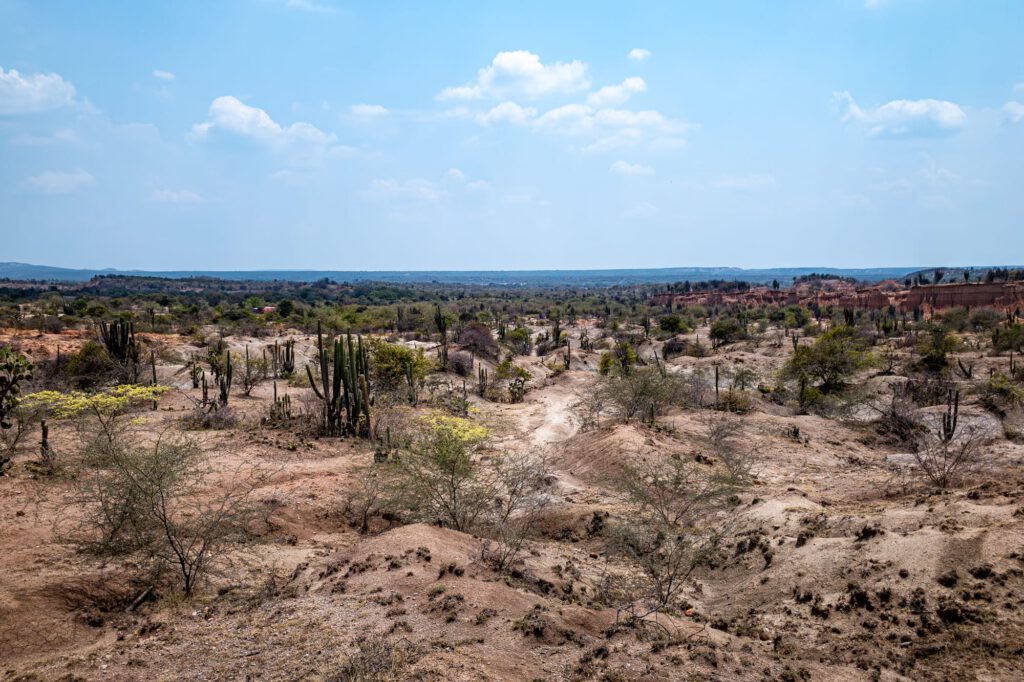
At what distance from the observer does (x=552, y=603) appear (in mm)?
11562

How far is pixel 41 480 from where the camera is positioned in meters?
17.1

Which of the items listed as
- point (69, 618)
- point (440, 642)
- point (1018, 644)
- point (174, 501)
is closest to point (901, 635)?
point (1018, 644)

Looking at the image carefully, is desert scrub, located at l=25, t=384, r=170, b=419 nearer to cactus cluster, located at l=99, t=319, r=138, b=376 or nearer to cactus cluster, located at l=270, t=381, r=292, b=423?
cactus cluster, located at l=270, t=381, r=292, b=423

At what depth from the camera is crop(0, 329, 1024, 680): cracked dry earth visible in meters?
9.30

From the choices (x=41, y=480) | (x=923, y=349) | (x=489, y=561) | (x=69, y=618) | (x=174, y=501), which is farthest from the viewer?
(x=923, y=349)

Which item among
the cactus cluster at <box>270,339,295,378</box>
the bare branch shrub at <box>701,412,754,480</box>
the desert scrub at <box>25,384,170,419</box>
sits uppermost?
the desert scrub at <box>25,384,170,419</box>

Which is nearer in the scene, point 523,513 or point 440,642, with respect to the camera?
point 440,642

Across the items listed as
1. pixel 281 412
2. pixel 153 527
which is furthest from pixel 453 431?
pixel 281 412

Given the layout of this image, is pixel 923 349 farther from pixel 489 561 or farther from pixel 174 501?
pixel 174 501

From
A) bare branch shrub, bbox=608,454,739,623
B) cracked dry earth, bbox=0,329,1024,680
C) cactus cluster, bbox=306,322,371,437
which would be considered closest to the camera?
cracked dry earth, bbox=0,329,1024,680

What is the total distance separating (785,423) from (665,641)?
19.7m

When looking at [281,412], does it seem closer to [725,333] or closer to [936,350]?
[936,350]

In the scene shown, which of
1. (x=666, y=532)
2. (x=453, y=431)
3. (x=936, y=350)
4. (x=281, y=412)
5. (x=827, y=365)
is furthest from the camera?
(x=936, y=350)

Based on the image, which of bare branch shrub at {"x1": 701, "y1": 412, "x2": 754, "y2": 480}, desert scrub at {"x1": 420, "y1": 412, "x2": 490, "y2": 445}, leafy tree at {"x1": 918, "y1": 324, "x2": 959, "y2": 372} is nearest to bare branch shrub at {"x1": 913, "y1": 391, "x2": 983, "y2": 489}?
bare branch shrub at {"x1": 701, "y1": 412, "x2": 754, "y2": 480}
